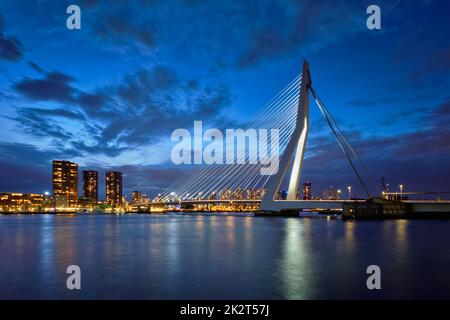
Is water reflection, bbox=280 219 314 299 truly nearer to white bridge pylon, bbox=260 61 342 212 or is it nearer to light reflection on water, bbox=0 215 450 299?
light reflection on water, bbox=0 215 450 299

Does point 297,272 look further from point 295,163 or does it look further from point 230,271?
point 295,163

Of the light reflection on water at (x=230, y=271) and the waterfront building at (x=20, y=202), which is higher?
the light reflection on water at (x=230, y=271)

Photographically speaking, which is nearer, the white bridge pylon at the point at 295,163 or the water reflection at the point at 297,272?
the water reflection at the point at 297,272

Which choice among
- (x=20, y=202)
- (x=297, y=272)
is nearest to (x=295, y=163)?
(x=297, y=272)

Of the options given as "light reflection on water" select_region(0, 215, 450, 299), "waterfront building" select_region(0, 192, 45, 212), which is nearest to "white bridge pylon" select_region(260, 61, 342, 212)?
"light reflection on water" select_region(0, 215, 450, 299)

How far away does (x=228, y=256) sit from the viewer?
1931 centimetres

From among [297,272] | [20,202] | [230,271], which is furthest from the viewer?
A: [20,202]

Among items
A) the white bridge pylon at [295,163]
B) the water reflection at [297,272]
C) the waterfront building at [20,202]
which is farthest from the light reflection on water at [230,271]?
the waterfront building at [20,202]

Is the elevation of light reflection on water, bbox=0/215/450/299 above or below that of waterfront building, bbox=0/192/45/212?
above

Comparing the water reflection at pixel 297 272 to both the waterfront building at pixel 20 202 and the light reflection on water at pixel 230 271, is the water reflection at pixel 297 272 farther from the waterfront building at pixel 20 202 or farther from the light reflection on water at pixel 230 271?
the waterfront building at pixel 20 202
